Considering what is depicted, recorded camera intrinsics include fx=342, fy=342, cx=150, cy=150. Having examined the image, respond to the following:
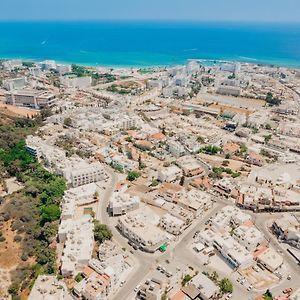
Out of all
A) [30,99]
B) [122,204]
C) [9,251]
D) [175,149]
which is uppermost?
[30,99]

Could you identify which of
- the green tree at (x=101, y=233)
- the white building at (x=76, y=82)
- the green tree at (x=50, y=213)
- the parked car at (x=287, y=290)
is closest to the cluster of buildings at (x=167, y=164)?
the white building at (x=76, y=82)

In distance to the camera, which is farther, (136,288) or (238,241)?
(238,241)

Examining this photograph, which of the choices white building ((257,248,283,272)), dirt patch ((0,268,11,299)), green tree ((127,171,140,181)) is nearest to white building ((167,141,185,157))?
green tree ((127,171,140,181))

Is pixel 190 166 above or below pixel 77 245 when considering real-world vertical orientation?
above

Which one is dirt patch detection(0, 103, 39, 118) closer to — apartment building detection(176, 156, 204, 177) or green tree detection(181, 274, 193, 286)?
apartment building detection(176, 156, 204, 177)

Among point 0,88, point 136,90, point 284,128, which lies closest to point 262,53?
point 136,90

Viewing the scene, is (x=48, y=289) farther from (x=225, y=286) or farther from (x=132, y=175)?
(x=132, y=175)

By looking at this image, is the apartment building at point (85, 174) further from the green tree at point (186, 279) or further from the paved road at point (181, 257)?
the green tree at point (186, 279)

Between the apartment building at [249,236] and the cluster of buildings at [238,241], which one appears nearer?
the cluster of buildings at [238,241]

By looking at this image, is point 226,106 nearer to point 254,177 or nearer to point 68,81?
point 254,177

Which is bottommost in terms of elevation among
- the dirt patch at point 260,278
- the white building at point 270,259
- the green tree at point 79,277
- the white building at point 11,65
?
the dirt patch at point 260,278

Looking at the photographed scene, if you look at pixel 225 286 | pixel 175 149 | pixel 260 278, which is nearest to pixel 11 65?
pixel 175 149
